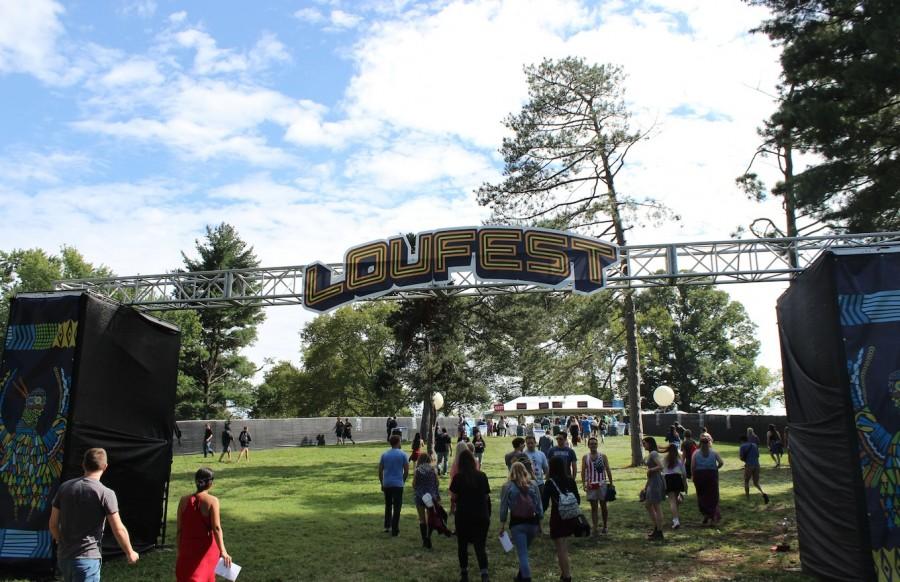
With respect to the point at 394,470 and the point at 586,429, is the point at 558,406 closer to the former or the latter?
the point at 586,429

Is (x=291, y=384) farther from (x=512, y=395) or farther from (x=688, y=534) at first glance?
(x=688, y=534)

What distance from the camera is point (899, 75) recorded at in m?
13.1

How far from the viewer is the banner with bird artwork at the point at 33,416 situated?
370 inches

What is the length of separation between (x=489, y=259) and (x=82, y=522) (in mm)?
7685

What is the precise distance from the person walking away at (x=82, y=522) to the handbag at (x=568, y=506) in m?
5.01

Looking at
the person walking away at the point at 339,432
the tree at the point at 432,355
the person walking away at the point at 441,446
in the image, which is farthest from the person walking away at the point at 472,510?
the person walking away at the point at 339,432

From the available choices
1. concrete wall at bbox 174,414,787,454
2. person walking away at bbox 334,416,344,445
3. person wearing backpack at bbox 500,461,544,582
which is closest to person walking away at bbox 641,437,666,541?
person wearing backpack at bbox 500,461,544,582

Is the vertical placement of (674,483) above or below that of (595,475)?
below

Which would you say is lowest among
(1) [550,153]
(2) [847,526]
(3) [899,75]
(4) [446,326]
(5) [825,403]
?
(2) [847,526]

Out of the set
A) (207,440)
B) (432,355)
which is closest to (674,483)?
(432,355)

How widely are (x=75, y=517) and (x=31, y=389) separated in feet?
16.2

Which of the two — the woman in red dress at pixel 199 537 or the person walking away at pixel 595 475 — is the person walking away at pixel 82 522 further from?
the person walking away at pixel 595 475

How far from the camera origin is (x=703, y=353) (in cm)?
5825

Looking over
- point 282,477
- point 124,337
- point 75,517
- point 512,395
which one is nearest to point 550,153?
point 282,477
